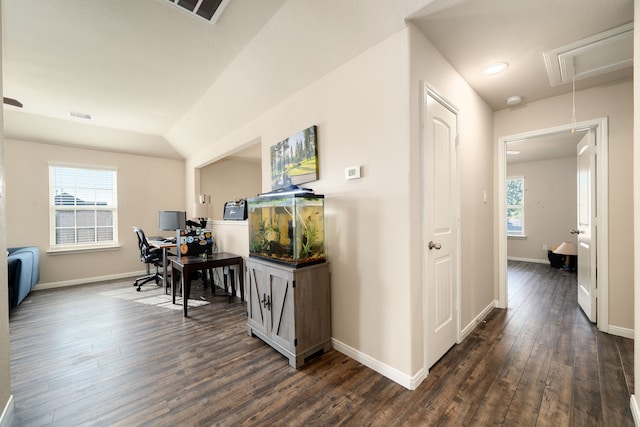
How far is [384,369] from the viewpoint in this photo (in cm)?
183

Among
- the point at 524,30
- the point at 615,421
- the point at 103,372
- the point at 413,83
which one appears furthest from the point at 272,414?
the point at 524,30

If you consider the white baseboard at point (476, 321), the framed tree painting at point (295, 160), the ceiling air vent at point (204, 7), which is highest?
the ceiling air vent at point (204, 7)

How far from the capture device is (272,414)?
148cm

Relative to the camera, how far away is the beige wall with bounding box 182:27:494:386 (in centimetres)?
172

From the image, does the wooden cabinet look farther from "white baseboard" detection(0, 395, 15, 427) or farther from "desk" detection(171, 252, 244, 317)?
"white baseboard" detection(0, 395, 15, 427)

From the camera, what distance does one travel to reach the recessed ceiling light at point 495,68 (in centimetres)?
219

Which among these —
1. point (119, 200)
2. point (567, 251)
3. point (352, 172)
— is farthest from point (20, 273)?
point (567, 251)

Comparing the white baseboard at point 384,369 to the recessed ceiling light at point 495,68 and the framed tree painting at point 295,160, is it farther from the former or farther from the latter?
the recessed ceiling light at point 495,68

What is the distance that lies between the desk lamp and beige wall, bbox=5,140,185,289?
790 centimetres

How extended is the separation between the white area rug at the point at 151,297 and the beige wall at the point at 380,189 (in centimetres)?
225

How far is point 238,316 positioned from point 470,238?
2669mm

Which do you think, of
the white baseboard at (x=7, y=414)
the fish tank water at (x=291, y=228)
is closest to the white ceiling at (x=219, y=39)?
the fish tank water at (x=291, y=228)

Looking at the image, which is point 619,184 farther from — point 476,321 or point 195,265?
point 195,265

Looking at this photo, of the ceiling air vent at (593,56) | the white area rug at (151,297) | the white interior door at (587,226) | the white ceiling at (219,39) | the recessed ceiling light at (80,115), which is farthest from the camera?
the recessed ceiling light at (80,115)
